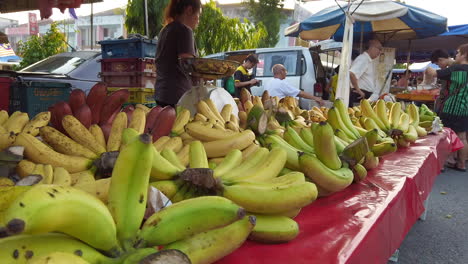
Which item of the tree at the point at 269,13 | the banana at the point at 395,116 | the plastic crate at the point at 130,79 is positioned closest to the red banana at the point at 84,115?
the banana at the point at 395,116

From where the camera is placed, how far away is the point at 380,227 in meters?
1.32

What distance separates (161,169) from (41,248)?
428 mm

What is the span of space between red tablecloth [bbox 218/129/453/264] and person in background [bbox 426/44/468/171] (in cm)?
403

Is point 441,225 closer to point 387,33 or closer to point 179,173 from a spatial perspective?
point 179,173

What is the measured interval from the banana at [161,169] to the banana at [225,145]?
44cm

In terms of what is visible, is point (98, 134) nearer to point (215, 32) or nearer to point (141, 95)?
point (141, 95)

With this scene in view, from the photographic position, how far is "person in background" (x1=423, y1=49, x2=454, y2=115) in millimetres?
5910

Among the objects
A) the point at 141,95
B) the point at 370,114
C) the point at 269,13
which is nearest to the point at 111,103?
the point at 370,114

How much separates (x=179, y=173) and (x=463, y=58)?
19.1 feet

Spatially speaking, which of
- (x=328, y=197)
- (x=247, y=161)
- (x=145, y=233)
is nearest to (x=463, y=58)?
(x=328, y=197)

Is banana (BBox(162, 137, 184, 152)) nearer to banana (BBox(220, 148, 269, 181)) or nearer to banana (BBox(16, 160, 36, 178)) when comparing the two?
banana (BBox(220, 148, 269, 181))

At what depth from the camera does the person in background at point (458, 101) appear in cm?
539

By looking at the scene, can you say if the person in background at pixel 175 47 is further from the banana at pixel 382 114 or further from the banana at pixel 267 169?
the banana at pixel 267 169

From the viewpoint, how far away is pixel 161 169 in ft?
3.41
